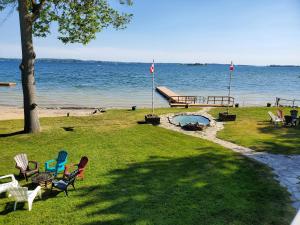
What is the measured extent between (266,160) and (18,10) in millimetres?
14547

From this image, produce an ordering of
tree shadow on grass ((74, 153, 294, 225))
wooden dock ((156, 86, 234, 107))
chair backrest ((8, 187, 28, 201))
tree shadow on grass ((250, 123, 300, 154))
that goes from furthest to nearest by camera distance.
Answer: wooden dock ((156, 86, 234, 107)) < tree shadow on grass ((250, 123, 300, 154)) < chair backrest ((8, 187, 28, 201)) < tree shadow on grass ((74, 153, 294, 225))

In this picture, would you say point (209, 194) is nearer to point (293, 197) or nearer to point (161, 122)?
point (293, 197)

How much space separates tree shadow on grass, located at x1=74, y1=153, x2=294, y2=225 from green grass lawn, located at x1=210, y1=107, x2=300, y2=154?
358 centimetres

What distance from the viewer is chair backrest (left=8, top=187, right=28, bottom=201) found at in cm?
813

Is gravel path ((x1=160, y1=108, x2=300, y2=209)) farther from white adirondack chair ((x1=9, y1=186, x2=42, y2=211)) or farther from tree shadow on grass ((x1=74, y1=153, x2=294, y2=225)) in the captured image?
white adirondack chair ((x1=9, y1=186, x2=42, y2=211))

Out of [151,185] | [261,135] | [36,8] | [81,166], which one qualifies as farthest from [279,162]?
[36,8]

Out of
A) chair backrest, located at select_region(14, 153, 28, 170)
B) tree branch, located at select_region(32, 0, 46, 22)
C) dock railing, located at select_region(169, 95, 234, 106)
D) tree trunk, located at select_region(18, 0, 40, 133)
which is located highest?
tree branch, located at select_region(32, 0, 46, 22)

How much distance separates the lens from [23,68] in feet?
50.4

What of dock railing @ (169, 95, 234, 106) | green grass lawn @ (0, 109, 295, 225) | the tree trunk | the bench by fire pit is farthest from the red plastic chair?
dock railing @ (169, 95, 234, 106)

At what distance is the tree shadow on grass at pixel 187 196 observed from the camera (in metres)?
7.97

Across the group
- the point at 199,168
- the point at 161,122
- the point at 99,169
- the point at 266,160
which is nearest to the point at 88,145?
the point at 99,169

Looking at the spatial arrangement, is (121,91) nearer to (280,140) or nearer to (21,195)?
(280,140)

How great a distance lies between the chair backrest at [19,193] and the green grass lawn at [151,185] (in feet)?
1.29

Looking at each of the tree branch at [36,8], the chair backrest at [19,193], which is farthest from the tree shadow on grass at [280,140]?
the tree branch at [36,8]
